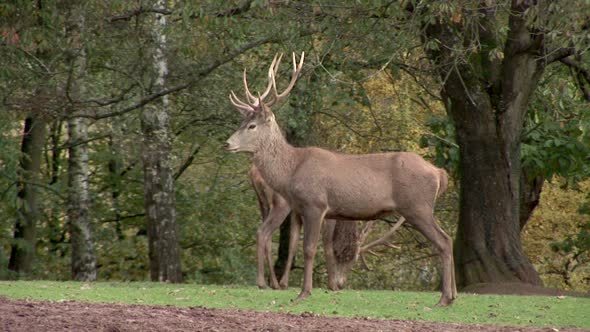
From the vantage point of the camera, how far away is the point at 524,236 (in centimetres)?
3259

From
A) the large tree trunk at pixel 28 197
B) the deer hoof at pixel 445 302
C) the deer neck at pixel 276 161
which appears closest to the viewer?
the deer hoof at pixel 445 302

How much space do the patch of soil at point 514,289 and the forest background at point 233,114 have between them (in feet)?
2.00

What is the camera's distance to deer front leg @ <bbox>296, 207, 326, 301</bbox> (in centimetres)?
1473

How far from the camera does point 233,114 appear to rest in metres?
23.6

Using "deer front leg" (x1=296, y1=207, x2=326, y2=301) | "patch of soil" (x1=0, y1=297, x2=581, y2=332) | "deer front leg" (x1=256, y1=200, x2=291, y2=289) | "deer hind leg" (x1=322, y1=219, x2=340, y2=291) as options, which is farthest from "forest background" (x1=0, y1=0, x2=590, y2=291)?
"patch of soil" (x1=0, y1=297, x2=581, y2=332)

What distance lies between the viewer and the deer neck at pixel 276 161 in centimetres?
1563

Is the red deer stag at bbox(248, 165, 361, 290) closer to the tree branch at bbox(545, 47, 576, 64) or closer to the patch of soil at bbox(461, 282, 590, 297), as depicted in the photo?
the patch of soil at bbox(461, 282, 590, 297)

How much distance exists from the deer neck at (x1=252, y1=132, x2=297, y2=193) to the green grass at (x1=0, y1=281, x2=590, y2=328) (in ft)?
4.57

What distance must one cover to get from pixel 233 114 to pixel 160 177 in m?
1.94

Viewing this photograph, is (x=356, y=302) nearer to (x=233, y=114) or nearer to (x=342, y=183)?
(x=342, y=183)

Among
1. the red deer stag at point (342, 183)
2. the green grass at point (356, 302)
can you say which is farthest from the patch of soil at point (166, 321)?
the red deer stag at point (342, 183)

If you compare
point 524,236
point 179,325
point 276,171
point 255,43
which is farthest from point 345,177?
point 524,236

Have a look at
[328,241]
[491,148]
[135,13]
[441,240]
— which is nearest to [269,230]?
[328,241]

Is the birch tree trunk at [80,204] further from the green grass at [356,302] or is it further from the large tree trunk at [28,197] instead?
the green grass at [356,302]
